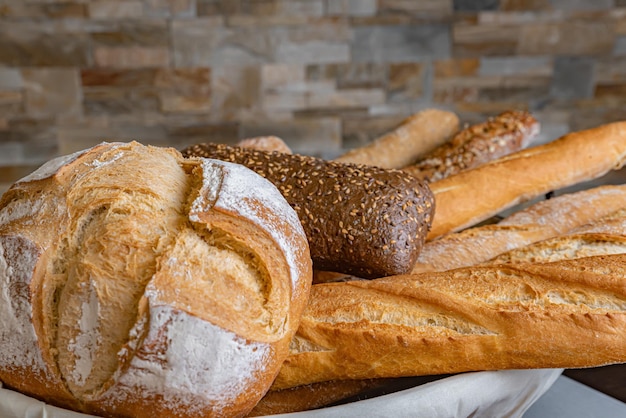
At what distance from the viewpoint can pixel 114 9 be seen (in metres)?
2.60

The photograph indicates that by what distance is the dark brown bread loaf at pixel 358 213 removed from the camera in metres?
1.12

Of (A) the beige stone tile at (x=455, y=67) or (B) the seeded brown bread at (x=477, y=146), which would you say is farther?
(A) the beige stone tile at (x=455, y=67)

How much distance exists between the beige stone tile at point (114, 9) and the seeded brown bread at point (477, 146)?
4.85 ft

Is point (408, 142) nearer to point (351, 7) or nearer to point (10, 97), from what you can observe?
point (351, 7)

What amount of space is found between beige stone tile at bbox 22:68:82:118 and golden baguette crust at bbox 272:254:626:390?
2.07 m

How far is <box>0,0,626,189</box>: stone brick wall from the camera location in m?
2.64

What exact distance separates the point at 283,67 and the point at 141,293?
83.3 inches

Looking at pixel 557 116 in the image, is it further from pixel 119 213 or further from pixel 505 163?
pixel 119 213

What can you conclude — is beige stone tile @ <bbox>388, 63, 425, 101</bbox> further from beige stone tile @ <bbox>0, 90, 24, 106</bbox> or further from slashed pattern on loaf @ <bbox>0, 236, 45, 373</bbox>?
slashed pattern on loaf @ <bbox>0, 236, 45, 373</bbox>

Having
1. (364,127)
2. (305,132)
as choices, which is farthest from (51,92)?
(364,127)

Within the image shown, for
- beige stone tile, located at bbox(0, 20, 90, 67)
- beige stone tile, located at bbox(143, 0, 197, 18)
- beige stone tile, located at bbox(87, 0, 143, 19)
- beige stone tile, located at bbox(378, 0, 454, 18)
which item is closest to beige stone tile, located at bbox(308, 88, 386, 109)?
beige stone tile, located at bbox(378, 0, 454, 18)

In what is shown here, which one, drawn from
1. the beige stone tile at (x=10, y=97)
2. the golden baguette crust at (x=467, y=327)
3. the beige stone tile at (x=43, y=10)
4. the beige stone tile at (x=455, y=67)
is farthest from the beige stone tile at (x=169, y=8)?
the golden baguette crust at (x=467, y=327)

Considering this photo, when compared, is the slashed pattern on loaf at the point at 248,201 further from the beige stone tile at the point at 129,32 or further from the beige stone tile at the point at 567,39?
the beige stone tile at the point at 567,39

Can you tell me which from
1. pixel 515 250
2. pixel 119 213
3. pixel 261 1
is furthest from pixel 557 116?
pixel 119 213
